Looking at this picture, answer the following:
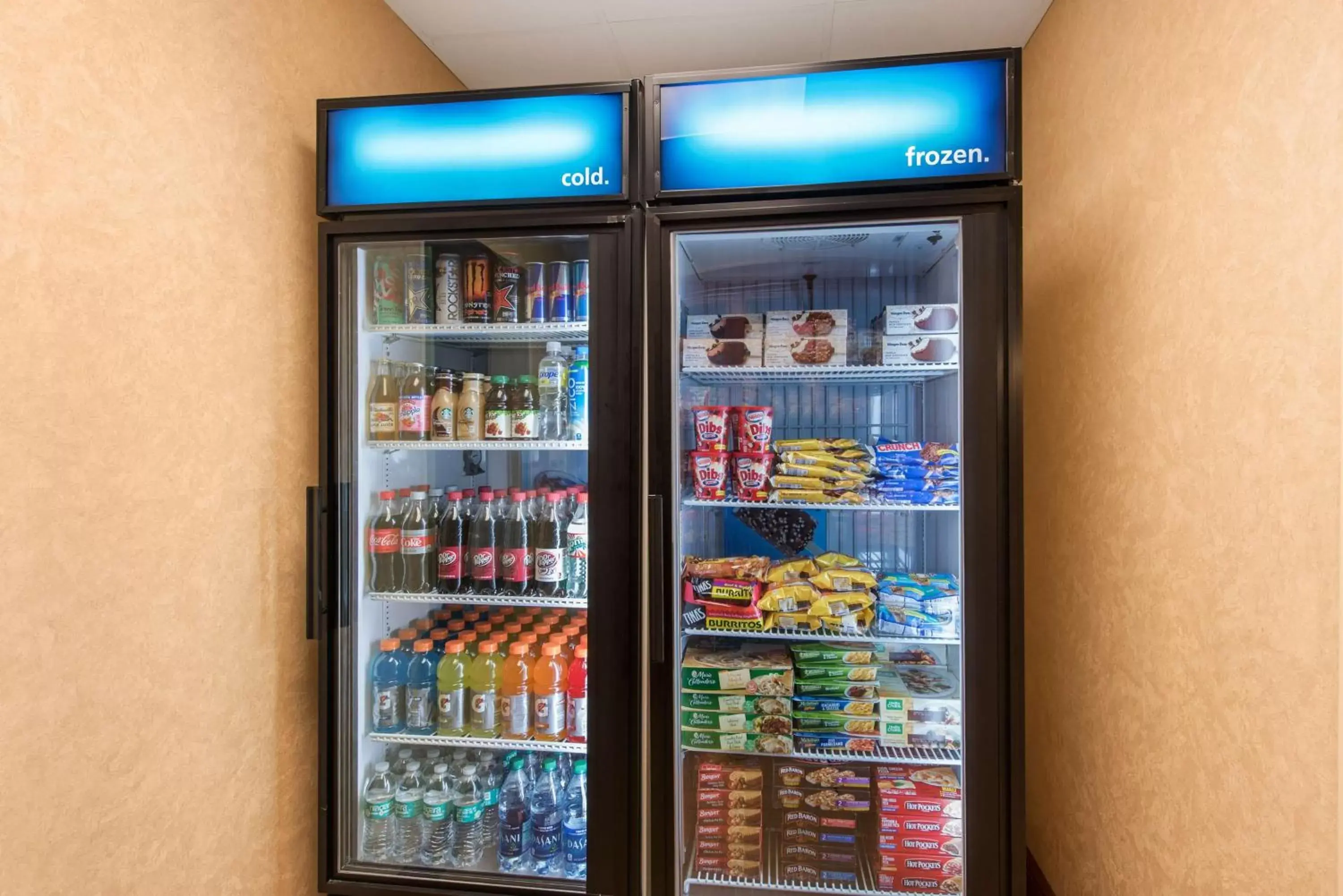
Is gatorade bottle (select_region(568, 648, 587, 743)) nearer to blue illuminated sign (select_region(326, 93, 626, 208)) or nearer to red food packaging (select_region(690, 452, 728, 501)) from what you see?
red food packaging (select_region(690, 452, 728, 501))

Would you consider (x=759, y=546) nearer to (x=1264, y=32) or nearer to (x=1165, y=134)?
(x=1165, y=134)

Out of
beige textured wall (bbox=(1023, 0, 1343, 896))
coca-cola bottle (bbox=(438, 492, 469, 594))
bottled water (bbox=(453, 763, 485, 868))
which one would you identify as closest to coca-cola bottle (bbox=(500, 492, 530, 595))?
coca-cola bottle (bbox=(438, 492, 469, 594))

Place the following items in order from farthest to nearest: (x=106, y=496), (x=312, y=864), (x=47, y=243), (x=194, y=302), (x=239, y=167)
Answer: (x=312, y=864), (x=239, y=167), (x=194, y=302), (x=106, y=496), (x=47, y=243)

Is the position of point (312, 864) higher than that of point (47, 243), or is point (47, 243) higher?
point (47, 243)

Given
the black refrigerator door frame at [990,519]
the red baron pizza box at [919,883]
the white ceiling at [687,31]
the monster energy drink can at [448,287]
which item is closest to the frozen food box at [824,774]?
the red baron pizza box at [919,883]

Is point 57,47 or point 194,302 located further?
point 194,302

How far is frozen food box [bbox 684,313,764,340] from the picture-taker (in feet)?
6.22

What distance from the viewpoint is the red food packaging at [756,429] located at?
1.91 metres

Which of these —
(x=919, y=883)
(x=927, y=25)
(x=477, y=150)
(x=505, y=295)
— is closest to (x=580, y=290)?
(x=505, y=295)

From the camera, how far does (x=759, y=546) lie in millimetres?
2078

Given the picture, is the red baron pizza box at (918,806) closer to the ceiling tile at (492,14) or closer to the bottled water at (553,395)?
the bottled water at (553,395)

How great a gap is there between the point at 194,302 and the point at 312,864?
1.57m

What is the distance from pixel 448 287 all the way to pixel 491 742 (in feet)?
4.28

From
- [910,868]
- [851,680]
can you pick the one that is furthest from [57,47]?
[910,868]
